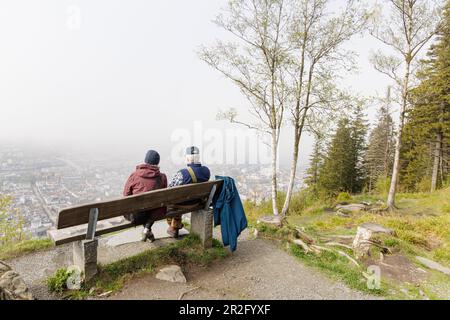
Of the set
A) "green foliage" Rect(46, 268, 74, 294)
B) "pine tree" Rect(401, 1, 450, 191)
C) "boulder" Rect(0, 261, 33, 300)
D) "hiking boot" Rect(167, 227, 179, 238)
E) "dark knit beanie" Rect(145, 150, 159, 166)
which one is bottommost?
"green foliage" Rect(46, 268, 74, 294)

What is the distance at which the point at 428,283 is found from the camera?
4336 millimetres

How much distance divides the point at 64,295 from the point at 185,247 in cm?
201

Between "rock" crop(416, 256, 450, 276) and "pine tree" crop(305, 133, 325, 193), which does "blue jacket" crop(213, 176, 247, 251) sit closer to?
"rock" crop(416, 256, 450, 276)

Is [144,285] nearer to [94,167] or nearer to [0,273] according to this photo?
[0,273]

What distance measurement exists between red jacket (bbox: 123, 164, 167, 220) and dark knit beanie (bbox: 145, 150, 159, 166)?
0.08 m

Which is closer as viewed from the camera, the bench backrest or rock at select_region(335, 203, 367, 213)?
the bench backrest

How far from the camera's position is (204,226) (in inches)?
195

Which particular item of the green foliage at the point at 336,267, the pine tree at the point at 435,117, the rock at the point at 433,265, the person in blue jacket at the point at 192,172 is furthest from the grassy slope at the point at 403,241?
the pine tree at the point at 435,117

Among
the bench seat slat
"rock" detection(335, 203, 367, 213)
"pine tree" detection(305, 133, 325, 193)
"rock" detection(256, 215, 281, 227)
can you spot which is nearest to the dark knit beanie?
the bench seat slat

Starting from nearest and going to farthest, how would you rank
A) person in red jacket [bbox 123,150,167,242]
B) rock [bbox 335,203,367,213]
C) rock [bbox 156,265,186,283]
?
rock [bbox 156,265,186,283] → person in red jacket [bbox 123,150,167,242] → rock [bbox 335,203,367,213]

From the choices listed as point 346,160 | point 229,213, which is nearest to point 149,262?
point 229,213

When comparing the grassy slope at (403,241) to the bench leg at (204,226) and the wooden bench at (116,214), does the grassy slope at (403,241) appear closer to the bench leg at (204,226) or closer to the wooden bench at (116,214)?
the bench leg at (204,226)

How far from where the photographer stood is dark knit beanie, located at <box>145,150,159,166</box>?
4.55m

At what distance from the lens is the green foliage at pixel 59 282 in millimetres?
3535
